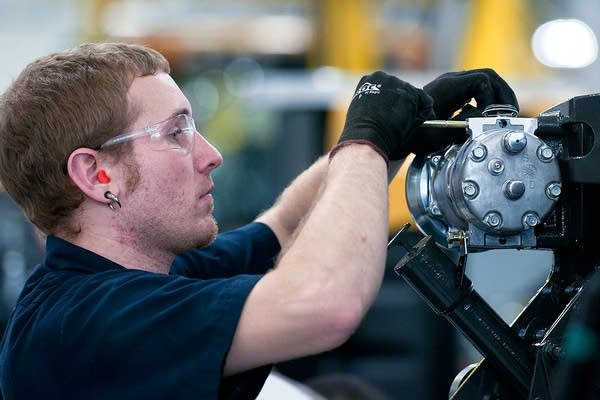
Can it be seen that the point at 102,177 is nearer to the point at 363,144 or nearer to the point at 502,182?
the point at 363,144

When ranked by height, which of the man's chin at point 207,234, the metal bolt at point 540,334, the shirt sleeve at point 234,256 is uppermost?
the man's chin at point 207,234

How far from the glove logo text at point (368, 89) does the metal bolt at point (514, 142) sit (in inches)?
12.2

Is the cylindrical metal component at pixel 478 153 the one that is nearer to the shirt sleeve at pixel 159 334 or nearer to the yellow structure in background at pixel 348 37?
the shirt sleeve at pixel 159 334

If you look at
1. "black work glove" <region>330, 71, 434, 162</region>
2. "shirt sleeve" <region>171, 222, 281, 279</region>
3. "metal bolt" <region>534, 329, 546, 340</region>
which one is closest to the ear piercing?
"shirt sleeve" <region>171, 222, 281, 279</region>

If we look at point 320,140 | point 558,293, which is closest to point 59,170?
A: point 558,293

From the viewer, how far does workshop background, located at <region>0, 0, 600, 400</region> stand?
20.9 ft

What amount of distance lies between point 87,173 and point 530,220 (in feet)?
3.21

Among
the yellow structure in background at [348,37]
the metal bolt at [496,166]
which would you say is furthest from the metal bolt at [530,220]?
the yellow structure in background at [348,37]

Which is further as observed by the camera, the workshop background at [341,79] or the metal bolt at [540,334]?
the workshop background at [341,79]

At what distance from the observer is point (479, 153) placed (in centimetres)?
207

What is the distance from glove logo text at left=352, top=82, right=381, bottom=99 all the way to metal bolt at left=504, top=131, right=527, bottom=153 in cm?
31

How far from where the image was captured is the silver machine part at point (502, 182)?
207cm

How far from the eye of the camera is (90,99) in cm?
238

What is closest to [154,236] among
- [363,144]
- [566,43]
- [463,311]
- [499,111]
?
[363,144]
